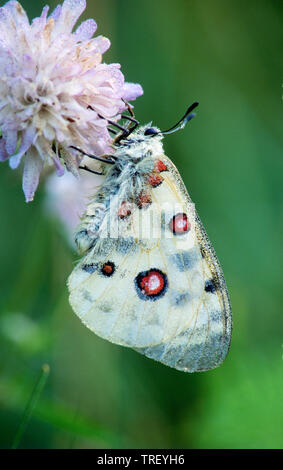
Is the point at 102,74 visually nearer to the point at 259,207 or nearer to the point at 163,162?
the point at 163,162

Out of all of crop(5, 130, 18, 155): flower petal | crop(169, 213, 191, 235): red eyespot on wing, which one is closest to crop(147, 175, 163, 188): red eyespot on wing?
crop(169, 213, 191, 235): red eyespot on wing

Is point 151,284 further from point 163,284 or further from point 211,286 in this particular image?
point 211,286

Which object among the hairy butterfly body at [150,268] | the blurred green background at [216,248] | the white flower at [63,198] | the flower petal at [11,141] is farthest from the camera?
the white flower at [63,198]

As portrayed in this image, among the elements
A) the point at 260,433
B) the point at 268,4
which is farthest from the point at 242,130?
the point at 260,433

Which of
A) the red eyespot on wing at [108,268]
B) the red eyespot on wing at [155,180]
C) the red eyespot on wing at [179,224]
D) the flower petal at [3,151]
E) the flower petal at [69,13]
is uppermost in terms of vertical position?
the flower petal at [69,13]

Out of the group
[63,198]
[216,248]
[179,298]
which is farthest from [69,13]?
[216,248]

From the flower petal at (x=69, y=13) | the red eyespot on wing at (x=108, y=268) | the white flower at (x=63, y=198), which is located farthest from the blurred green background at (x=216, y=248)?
the flower petal at (x=69, y=13)

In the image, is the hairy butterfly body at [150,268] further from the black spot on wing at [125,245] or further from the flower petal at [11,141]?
the flower petal at [11,141]
